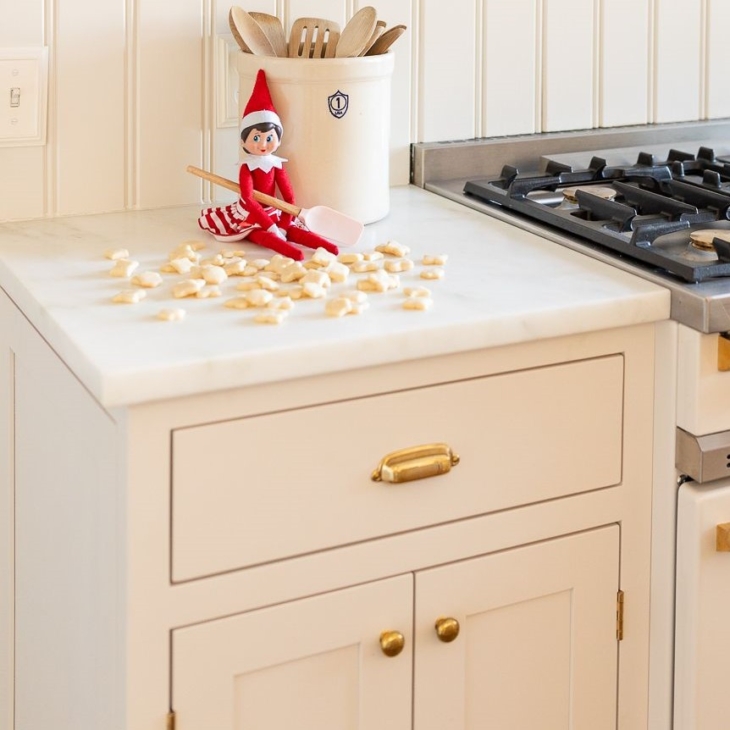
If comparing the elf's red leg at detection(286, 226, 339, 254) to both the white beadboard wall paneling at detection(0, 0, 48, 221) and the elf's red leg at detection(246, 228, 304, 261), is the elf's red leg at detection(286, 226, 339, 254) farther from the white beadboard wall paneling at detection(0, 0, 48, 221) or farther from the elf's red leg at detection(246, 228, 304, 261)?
the white beadboard wall paneling at detection(0, 0, 48, 221)

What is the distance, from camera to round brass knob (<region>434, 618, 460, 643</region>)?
121 centimetres

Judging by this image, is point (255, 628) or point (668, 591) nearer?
point (255, 628)

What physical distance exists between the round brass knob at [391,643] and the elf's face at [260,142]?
23.0 inches

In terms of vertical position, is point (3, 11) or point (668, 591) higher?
point (3, 11)

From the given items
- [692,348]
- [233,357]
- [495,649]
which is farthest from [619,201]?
[233,357]

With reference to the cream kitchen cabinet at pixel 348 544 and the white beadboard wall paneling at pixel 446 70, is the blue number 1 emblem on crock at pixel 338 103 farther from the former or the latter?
the cream kitchen cabinet at pixel 348 544

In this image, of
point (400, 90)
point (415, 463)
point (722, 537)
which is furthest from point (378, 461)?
point (400, 90)

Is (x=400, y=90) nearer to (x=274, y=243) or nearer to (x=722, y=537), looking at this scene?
(x=274, y=243)

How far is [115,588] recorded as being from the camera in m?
1.09

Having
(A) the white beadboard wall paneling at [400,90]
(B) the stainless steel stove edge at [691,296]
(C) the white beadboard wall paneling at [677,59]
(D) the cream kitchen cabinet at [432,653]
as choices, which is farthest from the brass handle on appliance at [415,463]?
(C) the white beadboard wall paneling at [677,59]

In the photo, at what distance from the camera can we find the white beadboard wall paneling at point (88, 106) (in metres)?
1.48

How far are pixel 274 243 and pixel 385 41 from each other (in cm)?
33

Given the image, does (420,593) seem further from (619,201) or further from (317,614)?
(619,201)

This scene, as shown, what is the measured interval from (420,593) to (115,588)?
0.31m
